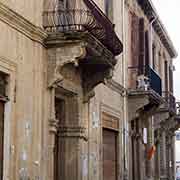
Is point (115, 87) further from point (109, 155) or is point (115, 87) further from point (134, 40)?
point (134, 40)

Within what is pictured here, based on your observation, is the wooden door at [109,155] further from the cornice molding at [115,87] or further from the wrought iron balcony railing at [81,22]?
the wrought iron balcony railing at [81,22]

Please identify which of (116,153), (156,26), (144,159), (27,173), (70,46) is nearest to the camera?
(27,173)

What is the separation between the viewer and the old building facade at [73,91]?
33.7 ft

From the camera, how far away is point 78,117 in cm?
1368

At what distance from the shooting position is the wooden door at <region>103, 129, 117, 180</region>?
16719 mm

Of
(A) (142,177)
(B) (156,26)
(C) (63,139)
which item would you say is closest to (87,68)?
(C) (63,139)

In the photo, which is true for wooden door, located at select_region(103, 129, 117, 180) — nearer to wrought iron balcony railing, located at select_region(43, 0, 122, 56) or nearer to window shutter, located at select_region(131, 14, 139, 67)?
window shutter, located at select_region(131, 14, 139, 67)

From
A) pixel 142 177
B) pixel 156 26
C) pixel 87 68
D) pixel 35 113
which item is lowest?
pixel 142 177

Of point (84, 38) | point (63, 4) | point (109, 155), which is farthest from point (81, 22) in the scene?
point (109, 155)

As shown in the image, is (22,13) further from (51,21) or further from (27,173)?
(27,173)

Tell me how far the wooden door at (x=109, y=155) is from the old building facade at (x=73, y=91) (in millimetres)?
31

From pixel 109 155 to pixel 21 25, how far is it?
7.74 m

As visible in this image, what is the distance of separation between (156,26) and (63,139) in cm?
1296

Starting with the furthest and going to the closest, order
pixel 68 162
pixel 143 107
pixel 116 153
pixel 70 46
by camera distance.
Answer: pixel 143 107 → pixel 116 153 → pixel 68 162 → pixel 70 46
